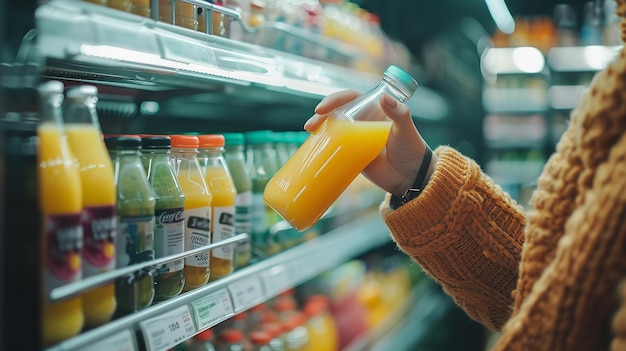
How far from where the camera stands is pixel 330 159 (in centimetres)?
113

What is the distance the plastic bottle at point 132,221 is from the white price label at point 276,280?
407 mm

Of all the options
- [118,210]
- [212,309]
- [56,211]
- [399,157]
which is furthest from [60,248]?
[399,157]

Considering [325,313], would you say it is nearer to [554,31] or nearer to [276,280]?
[276,280]

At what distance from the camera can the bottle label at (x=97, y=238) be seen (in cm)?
82

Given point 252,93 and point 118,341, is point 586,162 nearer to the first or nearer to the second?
point 118,341

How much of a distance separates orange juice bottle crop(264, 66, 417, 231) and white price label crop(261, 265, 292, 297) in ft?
0.87

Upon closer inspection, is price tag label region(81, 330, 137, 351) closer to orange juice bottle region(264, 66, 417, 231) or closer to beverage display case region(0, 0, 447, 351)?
beverage display case region(0, 0, 447, 351)

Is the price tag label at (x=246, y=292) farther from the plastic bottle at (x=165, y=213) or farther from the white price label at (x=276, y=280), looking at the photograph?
the plastic bottle at (x=165, y=213)

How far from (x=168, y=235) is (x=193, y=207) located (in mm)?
103

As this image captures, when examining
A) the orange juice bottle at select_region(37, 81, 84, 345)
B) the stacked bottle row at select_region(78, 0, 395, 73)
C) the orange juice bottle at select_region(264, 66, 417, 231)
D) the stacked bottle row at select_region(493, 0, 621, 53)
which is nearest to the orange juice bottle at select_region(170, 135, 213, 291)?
the orange juice bottle at select_region(264, 66, 417, 231)

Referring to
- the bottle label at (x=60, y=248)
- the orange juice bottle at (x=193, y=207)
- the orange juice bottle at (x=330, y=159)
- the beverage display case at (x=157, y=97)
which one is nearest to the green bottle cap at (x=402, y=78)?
the orange juice bottle at (x=330, y=159)

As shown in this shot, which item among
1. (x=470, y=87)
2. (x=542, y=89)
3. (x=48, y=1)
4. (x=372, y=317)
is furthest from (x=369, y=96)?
(x=542, y=89)

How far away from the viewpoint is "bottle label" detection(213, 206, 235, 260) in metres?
1.19

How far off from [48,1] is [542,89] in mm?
4435
